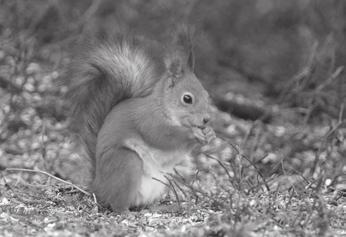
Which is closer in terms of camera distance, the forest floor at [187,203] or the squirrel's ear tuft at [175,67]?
the forest floor at [187,203]

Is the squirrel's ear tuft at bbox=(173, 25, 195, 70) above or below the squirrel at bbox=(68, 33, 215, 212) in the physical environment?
above

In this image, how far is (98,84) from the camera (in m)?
2.87

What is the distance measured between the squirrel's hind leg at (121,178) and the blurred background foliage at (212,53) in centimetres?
109

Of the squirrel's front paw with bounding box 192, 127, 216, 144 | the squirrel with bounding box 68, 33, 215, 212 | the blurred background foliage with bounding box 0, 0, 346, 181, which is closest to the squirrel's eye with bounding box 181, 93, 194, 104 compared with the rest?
the squirrel with bounding box 68, 33, 215, 212

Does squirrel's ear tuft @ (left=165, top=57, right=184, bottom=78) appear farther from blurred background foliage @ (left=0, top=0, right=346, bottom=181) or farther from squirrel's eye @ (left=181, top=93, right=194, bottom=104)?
blurred background foliage @ (left=0, top=0, right=346, bottom=181)

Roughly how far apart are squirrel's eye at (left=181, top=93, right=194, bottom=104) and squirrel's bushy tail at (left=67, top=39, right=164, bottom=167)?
204 millimetres

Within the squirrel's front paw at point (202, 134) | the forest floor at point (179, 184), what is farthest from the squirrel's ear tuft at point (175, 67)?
the forest floor at point (179, 184)

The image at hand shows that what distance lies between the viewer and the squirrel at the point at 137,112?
2.64 m

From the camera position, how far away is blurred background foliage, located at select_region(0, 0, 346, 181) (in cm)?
420

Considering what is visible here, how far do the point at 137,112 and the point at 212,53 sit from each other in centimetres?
357

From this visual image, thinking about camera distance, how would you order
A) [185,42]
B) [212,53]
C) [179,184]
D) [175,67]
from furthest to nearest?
[212,53] < [179,184] < [175,67] < [185,42]

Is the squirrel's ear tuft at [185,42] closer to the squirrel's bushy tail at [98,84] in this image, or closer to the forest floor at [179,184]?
the squirrel's bushy tail at [98,84]

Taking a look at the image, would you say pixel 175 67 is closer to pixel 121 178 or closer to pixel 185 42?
pixel 185 42

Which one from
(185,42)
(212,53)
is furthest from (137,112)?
(212,53)
